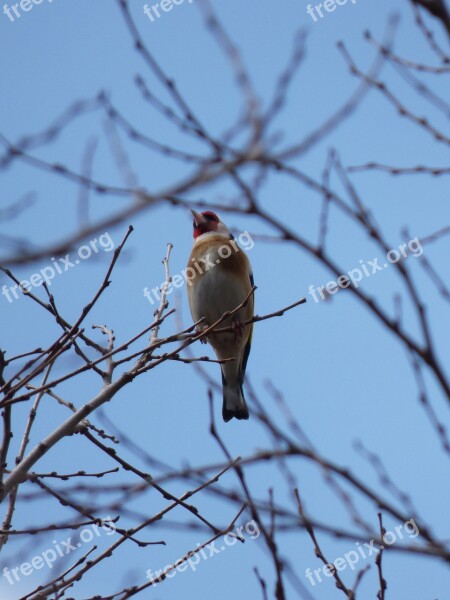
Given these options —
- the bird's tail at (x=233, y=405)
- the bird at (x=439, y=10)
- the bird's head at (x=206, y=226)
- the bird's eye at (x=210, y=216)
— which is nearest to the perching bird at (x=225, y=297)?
the bird's tail at (x=233, y=405)

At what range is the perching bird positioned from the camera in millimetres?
7102

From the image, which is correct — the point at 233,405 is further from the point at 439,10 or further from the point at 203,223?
the point at 439,10

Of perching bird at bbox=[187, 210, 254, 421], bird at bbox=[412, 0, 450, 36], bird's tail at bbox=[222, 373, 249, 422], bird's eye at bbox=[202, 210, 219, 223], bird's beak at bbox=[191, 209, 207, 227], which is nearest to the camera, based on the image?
bird at bbox=[412, 0, 450, 36]

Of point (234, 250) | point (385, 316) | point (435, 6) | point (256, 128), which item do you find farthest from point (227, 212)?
point (234, 250)

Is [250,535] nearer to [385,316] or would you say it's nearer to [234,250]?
[385,316]

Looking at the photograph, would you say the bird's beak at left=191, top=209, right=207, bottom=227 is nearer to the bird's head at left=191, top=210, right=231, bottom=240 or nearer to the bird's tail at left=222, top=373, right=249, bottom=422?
the bird's head at left=191, top=210, right=231, bottom=240

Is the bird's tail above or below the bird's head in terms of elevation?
below

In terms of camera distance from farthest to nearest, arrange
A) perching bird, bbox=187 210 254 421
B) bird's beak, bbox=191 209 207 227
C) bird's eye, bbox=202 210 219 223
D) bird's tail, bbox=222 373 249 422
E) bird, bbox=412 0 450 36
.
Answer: bird's eye, bbox=202 210 219 223 < bird's beak, bbox=191 209 207 227 < bird's tail, bbox=222 373 249 422 < perching bird, bbox=187 210 254 421 < bird, bbox=412 0 450 36

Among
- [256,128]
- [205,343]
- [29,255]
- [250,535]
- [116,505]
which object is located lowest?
[250,535]

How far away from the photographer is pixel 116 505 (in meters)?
2.38

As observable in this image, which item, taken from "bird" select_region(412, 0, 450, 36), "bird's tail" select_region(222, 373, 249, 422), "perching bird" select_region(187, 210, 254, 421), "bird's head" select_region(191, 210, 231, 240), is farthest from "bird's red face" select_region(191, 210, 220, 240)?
"bird" select_region(412, 0, 450, 36)

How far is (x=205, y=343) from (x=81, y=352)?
320cm

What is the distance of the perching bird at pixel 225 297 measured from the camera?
7102 millimetres

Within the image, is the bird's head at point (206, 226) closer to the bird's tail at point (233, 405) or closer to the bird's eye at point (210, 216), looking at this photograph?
the bird's eye at point (210, 216)
